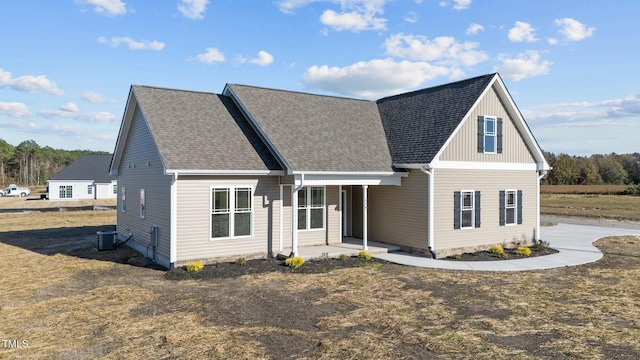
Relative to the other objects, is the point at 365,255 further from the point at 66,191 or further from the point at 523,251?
the point at 66,191

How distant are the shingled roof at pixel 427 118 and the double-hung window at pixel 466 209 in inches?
86.5

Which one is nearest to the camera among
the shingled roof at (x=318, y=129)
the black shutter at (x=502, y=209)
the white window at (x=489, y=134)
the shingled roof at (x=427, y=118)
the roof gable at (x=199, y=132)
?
the roof gable at (x=199, y=132)

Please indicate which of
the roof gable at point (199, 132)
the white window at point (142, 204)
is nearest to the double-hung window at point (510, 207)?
the roof gable at point (199, 132)

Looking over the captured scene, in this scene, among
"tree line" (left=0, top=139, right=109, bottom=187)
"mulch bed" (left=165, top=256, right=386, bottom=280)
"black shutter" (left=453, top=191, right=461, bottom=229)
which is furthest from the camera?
"tree line" (left=0, top=139, right=109, bottom=187)

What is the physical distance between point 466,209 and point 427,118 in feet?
13.7

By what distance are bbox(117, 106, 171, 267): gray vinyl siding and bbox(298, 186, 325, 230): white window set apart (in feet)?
16.6

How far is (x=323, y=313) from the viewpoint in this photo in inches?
373

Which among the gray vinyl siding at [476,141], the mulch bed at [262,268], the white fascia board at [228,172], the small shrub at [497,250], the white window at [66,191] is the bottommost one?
the mulch bed at [262,268]

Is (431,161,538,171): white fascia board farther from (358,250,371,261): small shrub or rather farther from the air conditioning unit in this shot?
the air conditioning unit

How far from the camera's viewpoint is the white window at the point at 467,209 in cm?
1690

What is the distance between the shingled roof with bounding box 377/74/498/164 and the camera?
1669cm

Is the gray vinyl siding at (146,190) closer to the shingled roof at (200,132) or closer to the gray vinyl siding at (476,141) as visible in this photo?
the shingled roof at (200,132)

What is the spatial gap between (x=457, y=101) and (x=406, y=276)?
819 centimetres

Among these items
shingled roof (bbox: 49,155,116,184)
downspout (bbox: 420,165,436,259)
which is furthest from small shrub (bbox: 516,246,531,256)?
shingled roof (bbox: 49,155,116,184)
